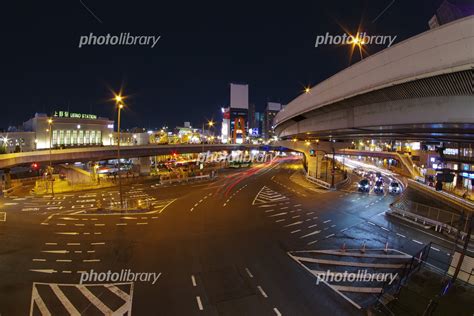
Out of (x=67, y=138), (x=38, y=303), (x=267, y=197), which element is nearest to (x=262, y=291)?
(x=38, y=303)

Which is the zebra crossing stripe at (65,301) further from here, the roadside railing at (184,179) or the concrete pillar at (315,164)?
the concrete pillar at (315,164)

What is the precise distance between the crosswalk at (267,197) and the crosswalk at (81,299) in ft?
65.0

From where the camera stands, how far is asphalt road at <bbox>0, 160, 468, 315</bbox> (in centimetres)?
1138

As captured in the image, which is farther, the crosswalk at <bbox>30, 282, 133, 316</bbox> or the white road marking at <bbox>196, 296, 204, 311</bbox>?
the white road marking at <bbox>196, 296, 204, 311</bbox>

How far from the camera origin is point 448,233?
20609 mm

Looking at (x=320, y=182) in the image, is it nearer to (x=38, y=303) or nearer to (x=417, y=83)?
(x=417, y=83)

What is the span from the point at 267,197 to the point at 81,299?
24784mm

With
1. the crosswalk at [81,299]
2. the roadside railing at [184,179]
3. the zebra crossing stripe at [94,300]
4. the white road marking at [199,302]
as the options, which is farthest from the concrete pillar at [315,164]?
the zebra crossing stripe at [94,300]

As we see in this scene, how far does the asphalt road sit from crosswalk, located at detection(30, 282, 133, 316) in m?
0.04

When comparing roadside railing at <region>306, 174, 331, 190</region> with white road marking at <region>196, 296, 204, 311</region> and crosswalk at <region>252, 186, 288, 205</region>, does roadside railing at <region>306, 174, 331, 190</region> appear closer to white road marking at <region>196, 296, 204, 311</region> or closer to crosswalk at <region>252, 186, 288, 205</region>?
crosswalk at <region>252, 186, 288, 205</region>

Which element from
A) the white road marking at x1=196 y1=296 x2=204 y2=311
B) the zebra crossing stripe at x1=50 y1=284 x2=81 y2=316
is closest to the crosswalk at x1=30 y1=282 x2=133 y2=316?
the zebra crossing stripe at x1=50 y1=284 x2=81 y2=316

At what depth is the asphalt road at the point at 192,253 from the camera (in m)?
11.4

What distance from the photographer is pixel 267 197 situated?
33.9m

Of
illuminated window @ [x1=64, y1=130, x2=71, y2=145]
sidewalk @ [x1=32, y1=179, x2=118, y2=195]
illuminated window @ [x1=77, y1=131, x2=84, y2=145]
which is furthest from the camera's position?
illuminated window @ [x1=77, y1=131, x2=84, y2=145]
